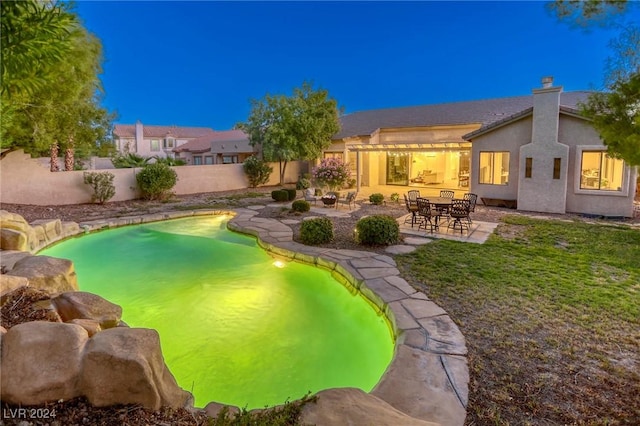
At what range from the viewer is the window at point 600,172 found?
13.3m

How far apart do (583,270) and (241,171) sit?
18.8 metres

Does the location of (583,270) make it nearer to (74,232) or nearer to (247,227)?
(247,227)

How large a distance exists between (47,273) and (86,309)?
1347 millimetres

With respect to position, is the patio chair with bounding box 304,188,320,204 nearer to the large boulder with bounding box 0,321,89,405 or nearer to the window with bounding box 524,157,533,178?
the window with bounding box 524,157,533,178

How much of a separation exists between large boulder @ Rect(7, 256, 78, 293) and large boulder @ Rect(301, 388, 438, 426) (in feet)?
14.9

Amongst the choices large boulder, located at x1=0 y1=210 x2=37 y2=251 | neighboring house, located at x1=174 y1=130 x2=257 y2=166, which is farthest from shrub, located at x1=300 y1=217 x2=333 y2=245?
neighboring house, located at x1=174 y1=130 x2=257 y2=166

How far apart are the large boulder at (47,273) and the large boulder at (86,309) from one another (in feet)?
2.49

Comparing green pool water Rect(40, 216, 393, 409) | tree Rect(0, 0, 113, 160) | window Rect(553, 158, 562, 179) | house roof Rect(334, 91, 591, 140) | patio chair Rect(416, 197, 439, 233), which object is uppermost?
house roof Rect(334, 91, 591, 140)

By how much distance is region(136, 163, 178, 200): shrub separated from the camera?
1777 centimetres

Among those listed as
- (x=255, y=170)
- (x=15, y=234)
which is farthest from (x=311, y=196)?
(x=15, y=234)

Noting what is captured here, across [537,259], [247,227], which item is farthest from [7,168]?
[537,259]

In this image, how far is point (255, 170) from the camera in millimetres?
23188

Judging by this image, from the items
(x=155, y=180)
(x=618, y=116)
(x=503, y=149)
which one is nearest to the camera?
(x=618, y=116)

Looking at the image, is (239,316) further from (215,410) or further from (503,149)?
(503,149)
